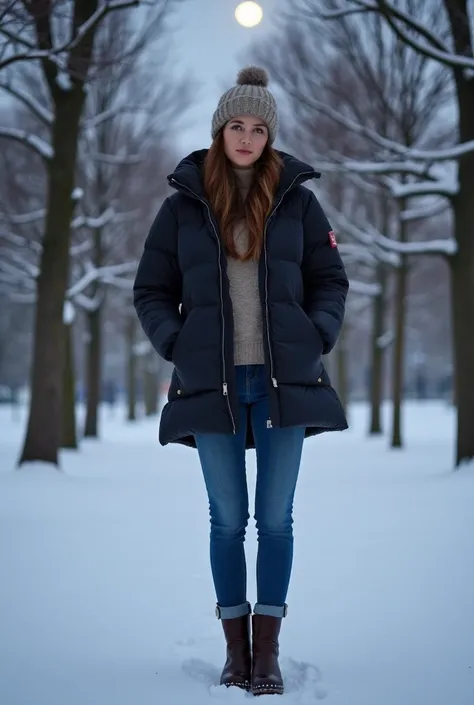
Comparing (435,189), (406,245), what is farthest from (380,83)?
(435,189)

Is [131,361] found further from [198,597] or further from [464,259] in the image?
[198,597]

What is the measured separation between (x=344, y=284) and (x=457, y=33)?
6.66 m

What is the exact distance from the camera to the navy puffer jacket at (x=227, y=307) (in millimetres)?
2750

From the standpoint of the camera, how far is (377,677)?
3008 millimetres

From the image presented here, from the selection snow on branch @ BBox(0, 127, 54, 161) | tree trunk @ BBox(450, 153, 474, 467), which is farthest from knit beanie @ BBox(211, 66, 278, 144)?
snow on branch @ BBox(0, 127, 54, 161)

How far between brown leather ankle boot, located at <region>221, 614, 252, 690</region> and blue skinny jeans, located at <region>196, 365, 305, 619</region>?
4 centimetres

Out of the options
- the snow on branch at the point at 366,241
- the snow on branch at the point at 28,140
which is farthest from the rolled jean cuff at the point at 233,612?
the snow on branch at the point at 366,241

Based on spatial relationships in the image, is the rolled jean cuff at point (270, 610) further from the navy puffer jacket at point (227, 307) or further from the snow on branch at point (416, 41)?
the snow on branch at point (416, 41)

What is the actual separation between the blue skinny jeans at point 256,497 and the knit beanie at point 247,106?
3.08ft

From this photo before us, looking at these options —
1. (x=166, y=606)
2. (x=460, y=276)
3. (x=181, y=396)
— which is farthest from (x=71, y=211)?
(x=181, y=396)

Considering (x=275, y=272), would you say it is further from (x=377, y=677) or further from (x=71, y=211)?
(x=71, y=211)

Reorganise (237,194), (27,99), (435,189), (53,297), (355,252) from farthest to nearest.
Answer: (355,252) → (27,99) → (53,297) → (435,189) → (237,194)

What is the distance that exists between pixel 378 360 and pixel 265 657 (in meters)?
14.8

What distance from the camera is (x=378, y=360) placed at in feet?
56.7
